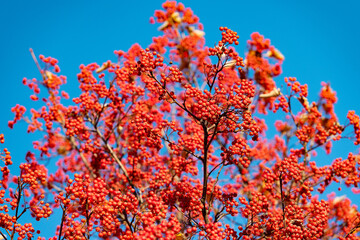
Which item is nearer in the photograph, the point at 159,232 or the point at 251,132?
the point at 159,232

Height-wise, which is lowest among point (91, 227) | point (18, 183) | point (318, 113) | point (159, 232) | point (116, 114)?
point (159, 232)

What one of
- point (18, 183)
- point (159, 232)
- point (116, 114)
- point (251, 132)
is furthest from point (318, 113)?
point (18, 183)

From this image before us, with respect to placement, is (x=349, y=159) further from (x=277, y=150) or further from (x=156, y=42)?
(x=156, y=42)

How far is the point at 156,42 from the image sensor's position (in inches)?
604

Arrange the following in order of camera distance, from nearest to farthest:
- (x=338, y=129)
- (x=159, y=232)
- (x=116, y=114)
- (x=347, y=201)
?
(x=159, y=232)
(x=338, y=129)
(x=116, y=114)
(x=347, y=201)

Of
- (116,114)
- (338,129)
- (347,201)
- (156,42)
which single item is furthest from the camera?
(156,42)

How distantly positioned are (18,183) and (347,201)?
1125cm

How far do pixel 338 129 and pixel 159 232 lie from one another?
707 centimetres

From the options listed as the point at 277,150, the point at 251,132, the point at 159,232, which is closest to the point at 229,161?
the point at 251,132

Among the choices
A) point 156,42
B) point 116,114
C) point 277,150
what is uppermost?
point 156,42

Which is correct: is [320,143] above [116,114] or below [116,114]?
below

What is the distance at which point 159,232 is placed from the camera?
5.26m

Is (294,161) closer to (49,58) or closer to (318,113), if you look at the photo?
(318,113)

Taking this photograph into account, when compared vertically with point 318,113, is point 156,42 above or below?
above
